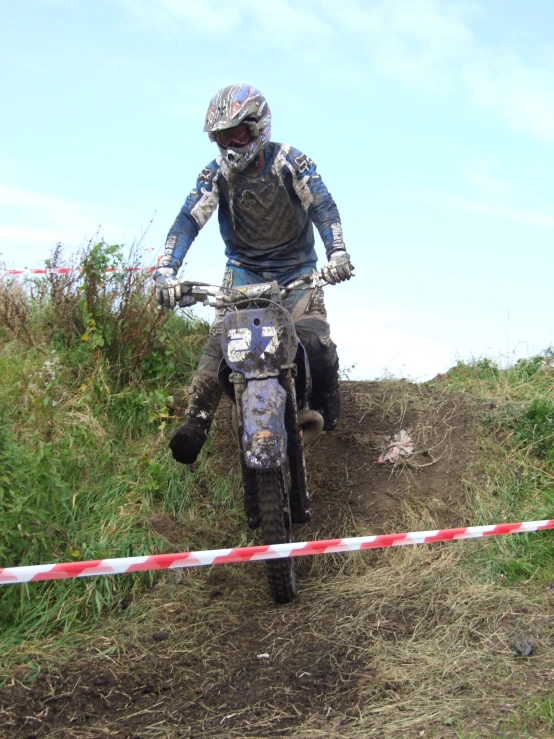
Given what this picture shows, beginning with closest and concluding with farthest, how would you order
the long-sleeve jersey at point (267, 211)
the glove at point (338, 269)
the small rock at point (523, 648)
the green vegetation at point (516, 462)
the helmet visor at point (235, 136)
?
the small rock at point (523, 648) → the green vegetation at point (516, 462) → the glove at point (338, 269) → the helmet visor at point (235, 136) → the long-sleeve jersey at point (267, 211)

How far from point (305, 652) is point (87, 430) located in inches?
105

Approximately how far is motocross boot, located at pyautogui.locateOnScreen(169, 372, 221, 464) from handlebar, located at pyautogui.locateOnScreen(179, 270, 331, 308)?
49cm

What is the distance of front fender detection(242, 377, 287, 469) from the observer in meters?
3.95

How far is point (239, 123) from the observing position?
5.04m

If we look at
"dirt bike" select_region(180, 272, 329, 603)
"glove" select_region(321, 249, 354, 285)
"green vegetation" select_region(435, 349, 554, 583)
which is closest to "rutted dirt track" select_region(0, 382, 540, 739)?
"green vegetation" select_region(435, 349, 554, 583)

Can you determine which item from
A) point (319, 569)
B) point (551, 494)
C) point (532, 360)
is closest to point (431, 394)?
point (532, 360)

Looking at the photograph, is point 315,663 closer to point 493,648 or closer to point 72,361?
point 493,648

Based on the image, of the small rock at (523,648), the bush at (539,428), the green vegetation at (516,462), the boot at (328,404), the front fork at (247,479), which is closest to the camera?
the small rock at (523,648)

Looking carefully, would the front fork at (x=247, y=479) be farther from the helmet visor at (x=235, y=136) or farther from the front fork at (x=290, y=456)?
the helmet visor at (x=235, y=136)

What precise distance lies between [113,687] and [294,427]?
1.61 m

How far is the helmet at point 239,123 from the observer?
16.5 ft

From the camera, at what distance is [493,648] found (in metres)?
3.65

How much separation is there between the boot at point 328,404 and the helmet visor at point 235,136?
169cm

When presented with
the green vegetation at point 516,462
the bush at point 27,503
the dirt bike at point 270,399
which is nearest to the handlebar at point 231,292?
the dirt bike at point 270,399
